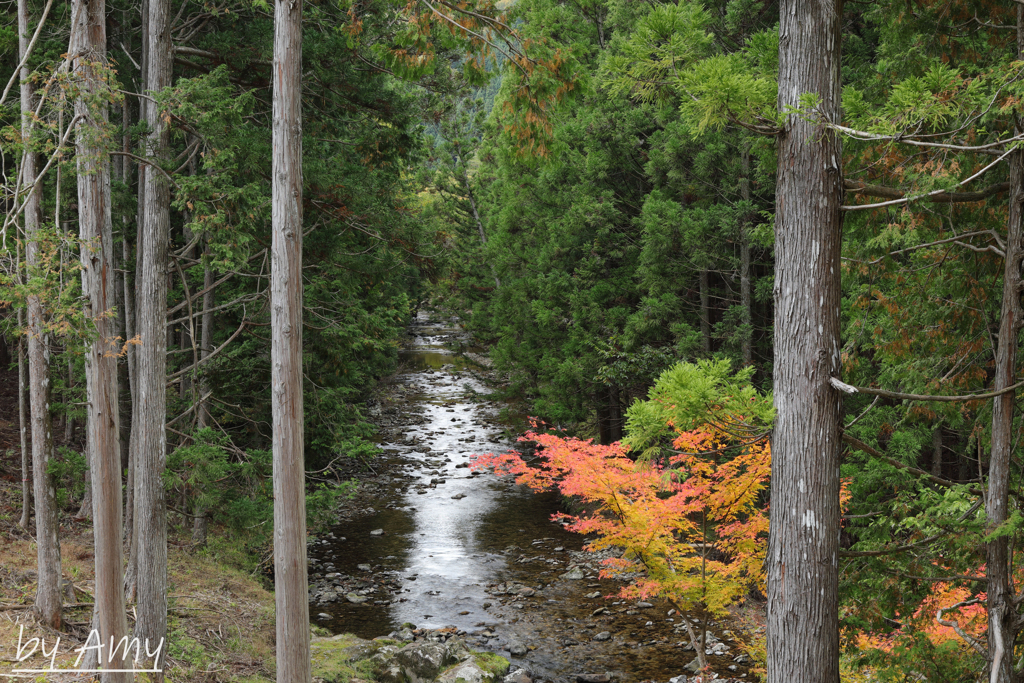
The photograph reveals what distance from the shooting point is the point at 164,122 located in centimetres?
726

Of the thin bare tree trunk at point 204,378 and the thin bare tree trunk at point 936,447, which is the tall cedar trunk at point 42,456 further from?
the thin bare tree trunk at point 936,447

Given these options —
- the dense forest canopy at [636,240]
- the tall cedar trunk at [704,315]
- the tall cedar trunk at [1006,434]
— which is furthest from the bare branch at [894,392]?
the tall cedar trunk at [704,315]

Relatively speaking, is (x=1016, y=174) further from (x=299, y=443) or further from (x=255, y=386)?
(x=255, y=386)

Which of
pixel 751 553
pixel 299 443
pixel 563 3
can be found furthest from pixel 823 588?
pixel 563 3

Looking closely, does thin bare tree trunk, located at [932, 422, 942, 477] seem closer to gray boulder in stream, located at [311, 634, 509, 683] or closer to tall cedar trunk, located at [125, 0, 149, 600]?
gray boulder in stream, located at [311, 634, 509, 683]

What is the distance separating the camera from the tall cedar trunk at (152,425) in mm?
7289

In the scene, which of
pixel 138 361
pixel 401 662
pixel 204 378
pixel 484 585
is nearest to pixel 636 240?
pixel 484 585

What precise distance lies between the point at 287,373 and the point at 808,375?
3619 millimetres

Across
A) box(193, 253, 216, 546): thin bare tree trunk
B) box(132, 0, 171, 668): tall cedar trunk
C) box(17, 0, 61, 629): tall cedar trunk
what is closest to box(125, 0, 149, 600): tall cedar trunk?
box(132, 0, 171, 668): tall cedar trunk

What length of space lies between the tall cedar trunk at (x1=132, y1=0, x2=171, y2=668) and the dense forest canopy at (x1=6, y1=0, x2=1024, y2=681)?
0.14ft

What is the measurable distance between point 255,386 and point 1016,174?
10.1 m

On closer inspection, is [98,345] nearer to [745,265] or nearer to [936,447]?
[745,265]

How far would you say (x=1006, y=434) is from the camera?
14.8 feet

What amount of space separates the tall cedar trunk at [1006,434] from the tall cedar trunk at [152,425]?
752 cm
